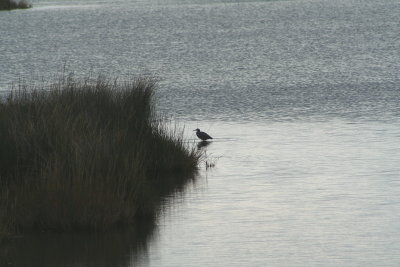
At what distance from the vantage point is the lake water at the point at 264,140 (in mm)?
10836

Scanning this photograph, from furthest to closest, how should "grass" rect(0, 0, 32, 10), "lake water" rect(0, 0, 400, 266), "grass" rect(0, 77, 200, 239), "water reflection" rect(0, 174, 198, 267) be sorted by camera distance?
"grass" rect(0, 0, 32, 10) → "grass" rect(0, 77, 200, 239) → "lake water" rect(0, 0, 400, 266) → "water reflection" rect(0, 174, 198, 267)

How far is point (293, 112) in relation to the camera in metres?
22.2

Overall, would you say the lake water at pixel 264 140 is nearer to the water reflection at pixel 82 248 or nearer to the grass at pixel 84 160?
the water reflection at pixel 82 248

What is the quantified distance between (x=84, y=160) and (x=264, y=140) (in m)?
6.83

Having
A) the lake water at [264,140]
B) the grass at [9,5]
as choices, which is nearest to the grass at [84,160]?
the lake water at [264,140]

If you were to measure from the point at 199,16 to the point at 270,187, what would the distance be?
53.3m

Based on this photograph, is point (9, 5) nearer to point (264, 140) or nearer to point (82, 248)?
point (264, 140)

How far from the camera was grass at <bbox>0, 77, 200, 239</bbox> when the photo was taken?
1127cm

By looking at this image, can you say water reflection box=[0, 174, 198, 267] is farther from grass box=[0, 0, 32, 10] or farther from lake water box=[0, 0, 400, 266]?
grass box=[0, 0, 32, 10]

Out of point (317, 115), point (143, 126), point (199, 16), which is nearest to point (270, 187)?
point (143, 126)

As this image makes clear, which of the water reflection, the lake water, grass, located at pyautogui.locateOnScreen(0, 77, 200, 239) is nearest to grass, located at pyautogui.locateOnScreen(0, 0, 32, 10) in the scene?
the lake water

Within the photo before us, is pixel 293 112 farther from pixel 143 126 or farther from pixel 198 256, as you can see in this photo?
pixel 198 256

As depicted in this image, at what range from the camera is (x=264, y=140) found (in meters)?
18.1

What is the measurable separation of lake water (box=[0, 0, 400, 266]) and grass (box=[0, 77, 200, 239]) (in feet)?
0.82
